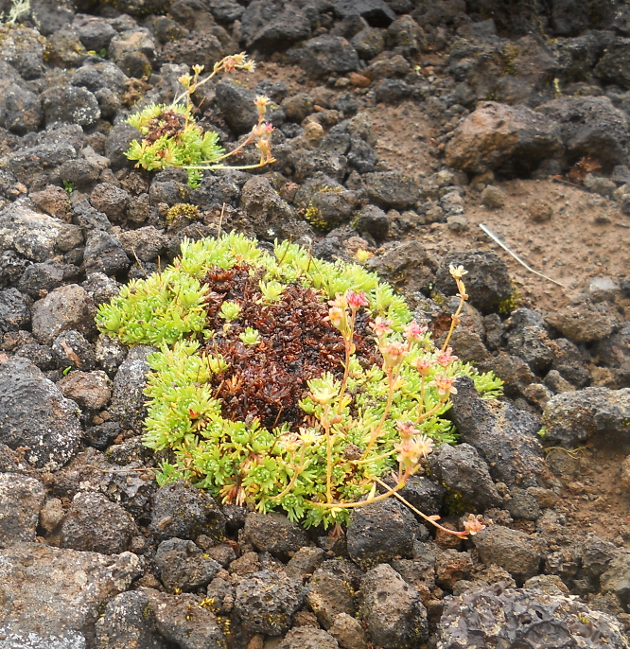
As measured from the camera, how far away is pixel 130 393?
4.04 m

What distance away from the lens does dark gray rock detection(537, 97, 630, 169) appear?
6.46 m

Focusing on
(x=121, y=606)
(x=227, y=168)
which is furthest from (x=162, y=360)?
(x=227, y=168)

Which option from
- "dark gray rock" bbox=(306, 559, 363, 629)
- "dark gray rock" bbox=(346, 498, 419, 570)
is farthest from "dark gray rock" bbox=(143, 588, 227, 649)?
"dark gray rock" bbox=(346, 498, 419, 570)

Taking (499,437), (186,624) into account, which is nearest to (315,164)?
(499,437)

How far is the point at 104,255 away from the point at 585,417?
331 cm

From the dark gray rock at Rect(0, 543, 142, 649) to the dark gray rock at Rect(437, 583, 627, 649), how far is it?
1.48 m

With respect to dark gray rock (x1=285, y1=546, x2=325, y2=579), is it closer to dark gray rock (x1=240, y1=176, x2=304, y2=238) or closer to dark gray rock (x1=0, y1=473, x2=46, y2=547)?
dark gray rock (x1=0, y1=473, x2=46, y2=547)

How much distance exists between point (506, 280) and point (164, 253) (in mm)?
2545

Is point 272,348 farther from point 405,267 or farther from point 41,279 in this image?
point 41,279

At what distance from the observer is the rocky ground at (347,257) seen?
312 centimetres

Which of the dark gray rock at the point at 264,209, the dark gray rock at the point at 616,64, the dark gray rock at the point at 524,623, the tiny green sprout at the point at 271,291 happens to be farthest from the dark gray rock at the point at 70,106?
the dark gray rock at the point at 616,64

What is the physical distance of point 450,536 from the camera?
3574 mm

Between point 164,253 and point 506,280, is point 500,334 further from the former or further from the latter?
point 164,253

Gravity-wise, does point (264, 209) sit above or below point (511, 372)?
above
